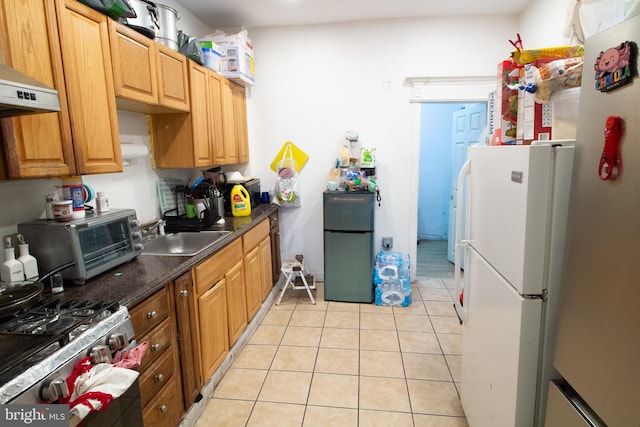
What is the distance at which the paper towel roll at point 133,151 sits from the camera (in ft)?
7.11

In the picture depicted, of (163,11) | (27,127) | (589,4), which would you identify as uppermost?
(163,11)

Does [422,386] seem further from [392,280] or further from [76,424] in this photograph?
[76,424]

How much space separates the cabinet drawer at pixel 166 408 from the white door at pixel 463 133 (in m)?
3.49

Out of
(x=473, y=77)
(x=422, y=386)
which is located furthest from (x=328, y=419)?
(x=473, y=77)

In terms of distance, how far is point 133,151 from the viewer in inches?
88.4

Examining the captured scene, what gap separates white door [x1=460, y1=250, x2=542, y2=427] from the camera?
3.86 feet

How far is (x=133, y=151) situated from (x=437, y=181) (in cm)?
426

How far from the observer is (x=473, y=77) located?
3355 millimetres

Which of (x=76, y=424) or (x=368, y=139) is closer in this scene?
(x=76, y=424)

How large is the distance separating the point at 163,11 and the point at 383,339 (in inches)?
111

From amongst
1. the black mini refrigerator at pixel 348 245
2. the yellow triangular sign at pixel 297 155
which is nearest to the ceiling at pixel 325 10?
the yellow triangular sign at pixel 297 155

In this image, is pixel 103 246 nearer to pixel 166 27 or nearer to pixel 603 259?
pixel 166 27

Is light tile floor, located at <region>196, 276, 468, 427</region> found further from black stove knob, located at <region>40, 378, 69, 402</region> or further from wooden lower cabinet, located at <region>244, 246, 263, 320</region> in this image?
black stove knob, located at <region>40, 378, 69, 402</region>

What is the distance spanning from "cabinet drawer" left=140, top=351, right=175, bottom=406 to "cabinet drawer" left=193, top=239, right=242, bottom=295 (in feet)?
1.29
